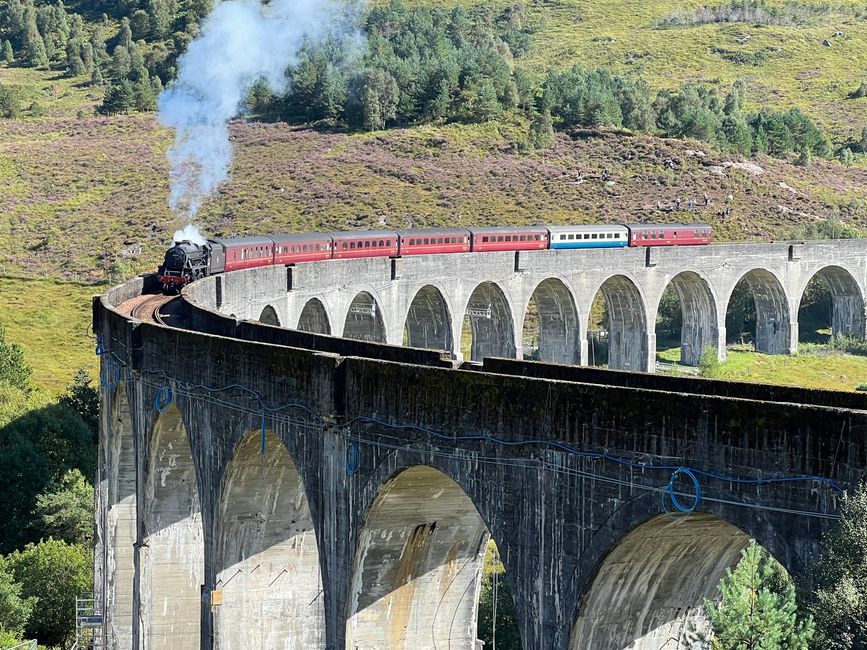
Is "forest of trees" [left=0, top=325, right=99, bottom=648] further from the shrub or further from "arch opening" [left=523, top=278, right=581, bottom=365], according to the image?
the shrub

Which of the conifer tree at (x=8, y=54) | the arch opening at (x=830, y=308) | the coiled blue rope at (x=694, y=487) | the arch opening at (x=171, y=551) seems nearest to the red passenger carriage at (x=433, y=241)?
the arch opening at (x=830, y=308)

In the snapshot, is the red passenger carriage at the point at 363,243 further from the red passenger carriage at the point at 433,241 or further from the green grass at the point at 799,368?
the green grass at the point at 799,368

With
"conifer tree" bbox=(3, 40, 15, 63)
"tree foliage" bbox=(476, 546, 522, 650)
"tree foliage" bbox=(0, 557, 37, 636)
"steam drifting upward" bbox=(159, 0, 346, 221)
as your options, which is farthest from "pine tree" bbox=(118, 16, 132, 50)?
"tree foliage" bbox=(476, 546, 522, 650)

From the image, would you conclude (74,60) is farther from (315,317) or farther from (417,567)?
(417,567)

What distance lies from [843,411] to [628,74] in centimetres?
13222

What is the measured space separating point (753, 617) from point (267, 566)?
12.4 metres

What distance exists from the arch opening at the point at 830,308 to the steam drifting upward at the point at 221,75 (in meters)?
39.8

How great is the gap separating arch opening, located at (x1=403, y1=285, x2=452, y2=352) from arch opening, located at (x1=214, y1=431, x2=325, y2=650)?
117 ft

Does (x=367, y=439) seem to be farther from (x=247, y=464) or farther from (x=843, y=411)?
(x=843, y=411)

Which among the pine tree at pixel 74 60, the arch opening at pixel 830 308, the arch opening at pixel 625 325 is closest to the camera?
the arch opening at pixel 625 325

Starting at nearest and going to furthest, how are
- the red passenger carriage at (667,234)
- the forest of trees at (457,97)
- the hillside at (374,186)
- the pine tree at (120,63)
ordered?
the red passenger carriage at (667,234) < the hillside at (374,186) < the forest of trees at (457,97) < the pine tree at (120,63)

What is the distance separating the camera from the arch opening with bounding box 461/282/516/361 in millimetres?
63500

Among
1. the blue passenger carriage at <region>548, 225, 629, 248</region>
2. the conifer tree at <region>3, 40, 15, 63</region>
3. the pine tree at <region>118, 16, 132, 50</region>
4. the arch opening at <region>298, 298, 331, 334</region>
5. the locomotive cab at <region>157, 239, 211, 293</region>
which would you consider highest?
the pine tree at <region>118, 16, 132, 50</region>

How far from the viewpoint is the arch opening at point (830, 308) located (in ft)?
251
